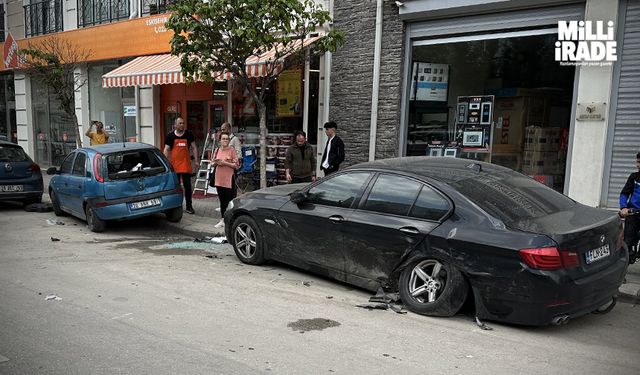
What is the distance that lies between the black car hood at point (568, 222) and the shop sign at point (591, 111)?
3.32m

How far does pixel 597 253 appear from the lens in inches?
178

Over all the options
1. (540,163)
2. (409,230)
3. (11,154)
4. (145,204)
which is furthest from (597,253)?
(11,154)

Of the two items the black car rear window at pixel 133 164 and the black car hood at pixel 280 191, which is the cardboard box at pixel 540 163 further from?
the black car rear window at pixel 133 164

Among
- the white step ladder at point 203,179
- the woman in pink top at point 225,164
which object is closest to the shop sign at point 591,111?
the woman in pink top at point 225,164

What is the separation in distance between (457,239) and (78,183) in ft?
23.4

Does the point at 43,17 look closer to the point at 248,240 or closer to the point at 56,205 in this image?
the point at 56,205

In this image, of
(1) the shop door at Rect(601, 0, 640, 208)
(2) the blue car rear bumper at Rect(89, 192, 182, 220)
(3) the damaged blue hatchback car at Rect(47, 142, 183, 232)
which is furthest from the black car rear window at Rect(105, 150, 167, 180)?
(1) the shop door at Rect(601, 0, 640, 208)

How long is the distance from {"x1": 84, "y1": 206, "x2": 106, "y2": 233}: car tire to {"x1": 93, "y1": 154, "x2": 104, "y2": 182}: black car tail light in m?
0.59

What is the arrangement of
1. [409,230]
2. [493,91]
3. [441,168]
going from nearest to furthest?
[409,230]
[441,168]
[493,91]

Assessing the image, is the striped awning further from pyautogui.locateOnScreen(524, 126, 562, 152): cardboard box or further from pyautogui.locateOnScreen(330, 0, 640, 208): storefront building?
pyautogui.locateOnScreen(524, 126, 562, 152): cardboard box

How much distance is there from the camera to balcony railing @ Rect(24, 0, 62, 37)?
18.5m

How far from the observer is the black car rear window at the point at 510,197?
4672mm

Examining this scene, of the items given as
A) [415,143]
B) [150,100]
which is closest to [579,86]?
[415,143]

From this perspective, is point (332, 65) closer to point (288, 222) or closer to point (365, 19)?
point (365, 19)
